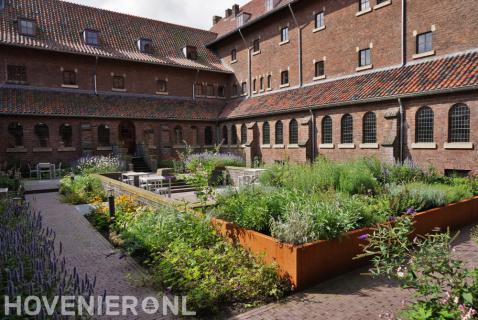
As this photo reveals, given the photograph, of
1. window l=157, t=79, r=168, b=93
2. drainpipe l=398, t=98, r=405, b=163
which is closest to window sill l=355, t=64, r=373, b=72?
drainpipe l=398, t=98, r=405, b=163

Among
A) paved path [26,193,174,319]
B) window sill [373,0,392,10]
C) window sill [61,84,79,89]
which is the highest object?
window sill [373,0,392,10]

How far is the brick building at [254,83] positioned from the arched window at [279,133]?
0.08 meters

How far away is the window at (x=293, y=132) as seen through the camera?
20953mm

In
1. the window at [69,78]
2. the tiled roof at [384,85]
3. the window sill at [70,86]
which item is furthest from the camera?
the window at [69,78]

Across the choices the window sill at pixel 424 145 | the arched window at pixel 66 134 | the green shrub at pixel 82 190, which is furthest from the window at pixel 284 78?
the green shrub at pixel 82 190

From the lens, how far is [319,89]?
2053cm

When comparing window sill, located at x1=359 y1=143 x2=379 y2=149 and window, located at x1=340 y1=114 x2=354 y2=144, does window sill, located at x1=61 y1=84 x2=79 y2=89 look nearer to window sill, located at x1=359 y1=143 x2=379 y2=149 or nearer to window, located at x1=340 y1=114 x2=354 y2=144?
window, located at x1=340 y1=114 x2=354 y2=144

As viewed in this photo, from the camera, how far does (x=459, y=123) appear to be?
13312 millimetres

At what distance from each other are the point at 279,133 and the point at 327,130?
4.07 meters

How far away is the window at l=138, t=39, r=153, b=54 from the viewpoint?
26406mm

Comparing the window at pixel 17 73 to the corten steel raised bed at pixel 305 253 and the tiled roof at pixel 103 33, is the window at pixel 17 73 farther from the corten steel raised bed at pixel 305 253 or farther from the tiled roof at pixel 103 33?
the corten steel raised bed at pixel 305 253

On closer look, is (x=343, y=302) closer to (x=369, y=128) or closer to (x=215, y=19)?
(x=369, y=128)

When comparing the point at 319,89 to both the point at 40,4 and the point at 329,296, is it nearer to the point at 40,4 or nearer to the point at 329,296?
the point at 329,296

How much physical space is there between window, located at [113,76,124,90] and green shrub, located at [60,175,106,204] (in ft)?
41.0
